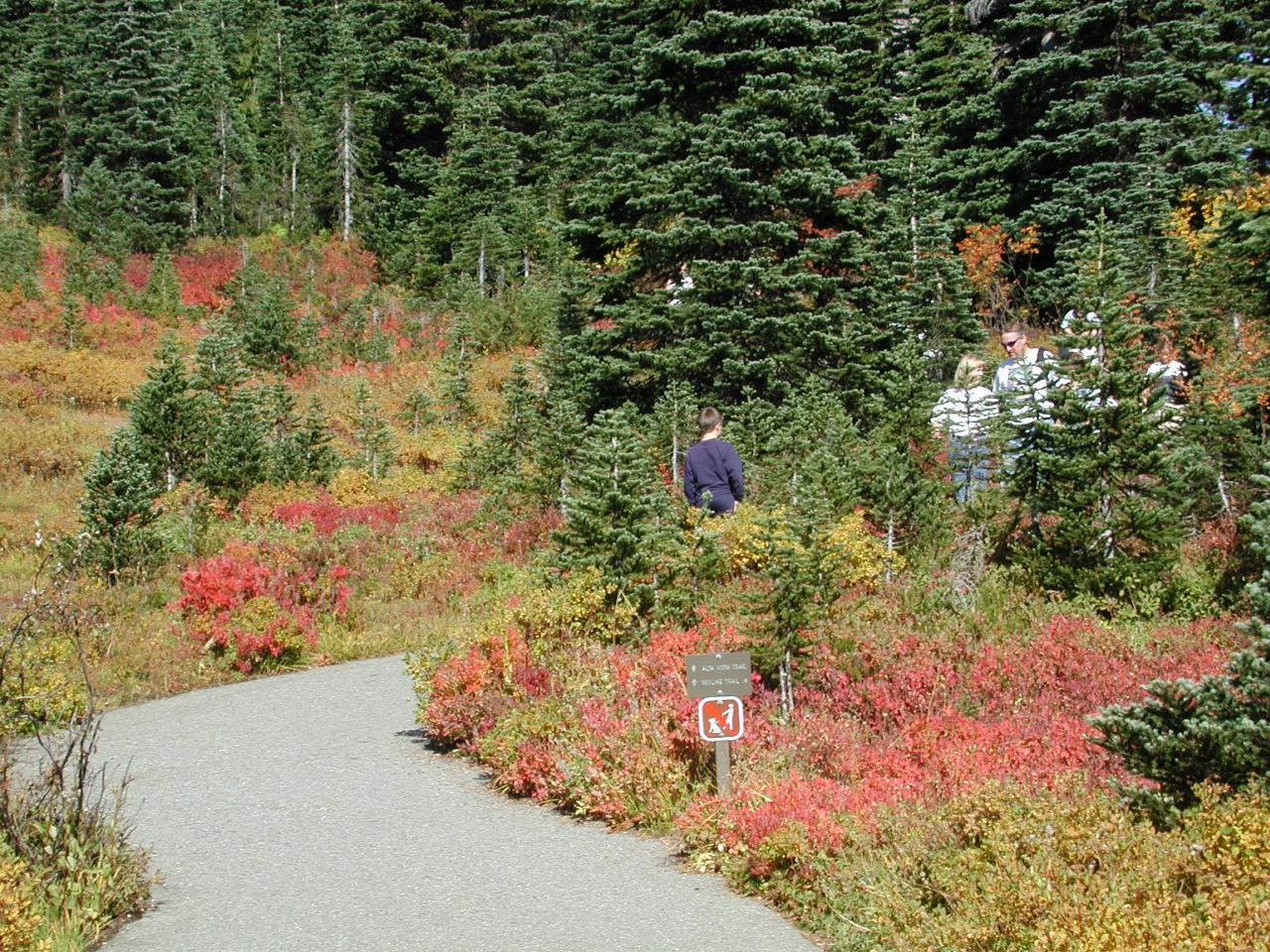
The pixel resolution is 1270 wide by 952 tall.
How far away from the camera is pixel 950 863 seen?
5.10 metres

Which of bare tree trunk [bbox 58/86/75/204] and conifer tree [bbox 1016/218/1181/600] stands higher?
bare tree trunk [bbox 58/86/75/204]

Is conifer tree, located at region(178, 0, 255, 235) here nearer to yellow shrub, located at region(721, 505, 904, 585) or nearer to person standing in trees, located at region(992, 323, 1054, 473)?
yellow shrub, located at region(721, 505, 904, 585)

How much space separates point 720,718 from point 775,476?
7037 mm

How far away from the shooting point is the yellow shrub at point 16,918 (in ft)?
15.1

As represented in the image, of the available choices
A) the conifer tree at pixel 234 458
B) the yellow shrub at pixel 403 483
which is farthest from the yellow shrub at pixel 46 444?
the yellow shrub at pixel 403 483

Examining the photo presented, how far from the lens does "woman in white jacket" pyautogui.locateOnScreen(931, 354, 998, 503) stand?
1232 cm

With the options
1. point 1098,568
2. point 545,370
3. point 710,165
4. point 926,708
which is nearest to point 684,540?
point 926,708

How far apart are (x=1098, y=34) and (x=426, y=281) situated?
83.0ft

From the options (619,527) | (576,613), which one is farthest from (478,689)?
(619,527)

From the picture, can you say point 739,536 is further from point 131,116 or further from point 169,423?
point 131,116

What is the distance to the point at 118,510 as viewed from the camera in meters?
14.2

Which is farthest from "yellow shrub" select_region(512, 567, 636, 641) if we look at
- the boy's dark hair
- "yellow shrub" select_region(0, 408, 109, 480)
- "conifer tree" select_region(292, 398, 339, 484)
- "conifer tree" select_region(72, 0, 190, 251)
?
"conifer tree" select_region(72, 0, 190, 251)

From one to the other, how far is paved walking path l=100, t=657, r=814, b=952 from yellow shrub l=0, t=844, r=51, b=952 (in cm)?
71

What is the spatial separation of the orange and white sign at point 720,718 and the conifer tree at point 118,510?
399 inches
